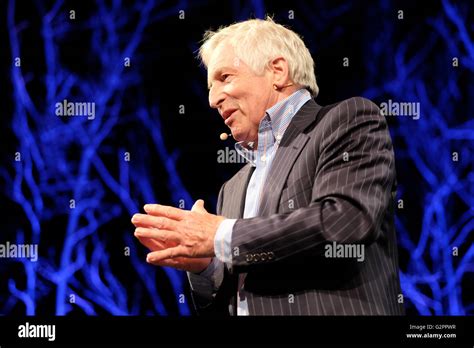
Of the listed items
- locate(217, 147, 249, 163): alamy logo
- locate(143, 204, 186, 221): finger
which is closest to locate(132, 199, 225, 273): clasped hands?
locate(143, 204, 186, 221): finger

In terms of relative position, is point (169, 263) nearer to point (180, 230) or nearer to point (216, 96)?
point (180, 230)

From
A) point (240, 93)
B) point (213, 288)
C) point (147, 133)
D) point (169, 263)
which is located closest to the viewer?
point (169, 263)

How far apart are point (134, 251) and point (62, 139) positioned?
1.54 m

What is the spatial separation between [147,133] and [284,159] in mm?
5311

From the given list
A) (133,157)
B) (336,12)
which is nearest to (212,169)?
(133,157)

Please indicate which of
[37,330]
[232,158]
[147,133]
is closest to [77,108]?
[147,133]

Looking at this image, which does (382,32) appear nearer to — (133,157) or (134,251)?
(133,157)

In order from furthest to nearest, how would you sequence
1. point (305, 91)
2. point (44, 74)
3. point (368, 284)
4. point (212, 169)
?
point (44, 74), point (212, 169), point (305, 91), point (368, 284)

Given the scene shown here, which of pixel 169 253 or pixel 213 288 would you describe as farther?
pixel 213 288

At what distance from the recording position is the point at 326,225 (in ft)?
5.80

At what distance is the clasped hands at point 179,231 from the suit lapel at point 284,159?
190 mm

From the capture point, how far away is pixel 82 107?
7.32m

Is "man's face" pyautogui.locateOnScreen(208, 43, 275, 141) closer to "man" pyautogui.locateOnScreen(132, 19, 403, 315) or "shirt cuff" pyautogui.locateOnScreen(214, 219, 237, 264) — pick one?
"man" pyautogui.locateOnScreen(132, 19, 403, 315)

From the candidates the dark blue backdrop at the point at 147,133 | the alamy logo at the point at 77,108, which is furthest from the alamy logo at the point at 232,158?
the alamy logo at the point at 77,108
